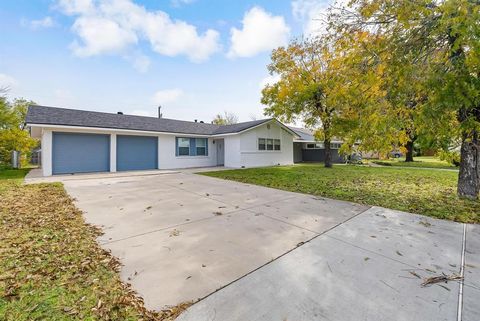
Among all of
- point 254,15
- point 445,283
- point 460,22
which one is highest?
point 254,15

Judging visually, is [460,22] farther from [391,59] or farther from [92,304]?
[92,304]

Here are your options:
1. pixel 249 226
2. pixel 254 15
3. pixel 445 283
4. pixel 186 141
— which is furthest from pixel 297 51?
pixel 445 283

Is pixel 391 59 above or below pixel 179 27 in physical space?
below

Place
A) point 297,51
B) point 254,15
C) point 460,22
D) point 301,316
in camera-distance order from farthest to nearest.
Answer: point 297,51
point 254,15
point 460,22
point 301,316

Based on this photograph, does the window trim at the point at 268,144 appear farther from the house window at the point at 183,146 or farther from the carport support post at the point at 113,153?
the carport support post at the point at 113,153

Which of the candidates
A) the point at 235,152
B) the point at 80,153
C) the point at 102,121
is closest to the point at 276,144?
the point at 235,152

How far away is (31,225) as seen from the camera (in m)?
4.34

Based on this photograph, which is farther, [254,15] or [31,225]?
[254,15]

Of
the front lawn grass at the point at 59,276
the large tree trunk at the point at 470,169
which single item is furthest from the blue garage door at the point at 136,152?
the large tree trunk at the point at 470,169

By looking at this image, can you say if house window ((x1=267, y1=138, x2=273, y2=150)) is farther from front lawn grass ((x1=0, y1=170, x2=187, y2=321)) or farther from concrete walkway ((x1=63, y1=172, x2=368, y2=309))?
front lawn grass ((x1=0, y1=170, x2=187, y2=321))

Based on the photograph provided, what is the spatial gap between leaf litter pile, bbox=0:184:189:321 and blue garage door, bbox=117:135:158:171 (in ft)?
35.0

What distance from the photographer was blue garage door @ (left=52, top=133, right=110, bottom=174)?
12766 mm

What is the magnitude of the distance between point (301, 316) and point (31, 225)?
5218 millimetres

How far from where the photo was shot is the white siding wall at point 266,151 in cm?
1759
